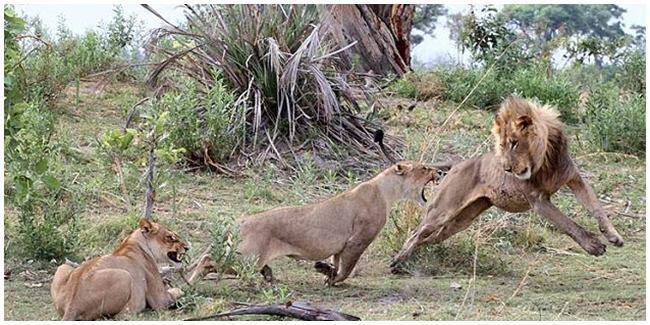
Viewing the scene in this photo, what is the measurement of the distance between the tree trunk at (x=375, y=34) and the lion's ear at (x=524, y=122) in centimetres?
633

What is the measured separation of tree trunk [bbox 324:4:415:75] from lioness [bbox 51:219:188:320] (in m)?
7.20

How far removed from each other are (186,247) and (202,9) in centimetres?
399

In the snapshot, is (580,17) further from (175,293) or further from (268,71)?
(175,293)

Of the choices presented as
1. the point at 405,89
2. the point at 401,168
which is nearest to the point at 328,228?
the point at 401,168

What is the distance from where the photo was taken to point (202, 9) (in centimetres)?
983

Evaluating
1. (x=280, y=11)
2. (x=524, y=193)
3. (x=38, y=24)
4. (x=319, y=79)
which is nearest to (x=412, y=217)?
(x=524, y=193)

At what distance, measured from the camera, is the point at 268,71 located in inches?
376

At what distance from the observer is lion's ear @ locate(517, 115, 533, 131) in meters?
6.79

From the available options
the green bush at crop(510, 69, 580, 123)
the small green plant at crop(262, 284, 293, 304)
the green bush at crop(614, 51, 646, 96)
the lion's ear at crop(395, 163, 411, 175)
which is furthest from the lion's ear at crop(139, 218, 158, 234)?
the green bush at crop(614, 51, 646, 96)

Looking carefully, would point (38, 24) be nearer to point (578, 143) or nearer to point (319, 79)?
point (319, 79)

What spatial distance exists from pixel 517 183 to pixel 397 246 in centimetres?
92

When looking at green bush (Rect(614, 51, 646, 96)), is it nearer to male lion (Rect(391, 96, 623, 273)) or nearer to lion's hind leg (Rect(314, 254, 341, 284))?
male lion (Rect(391, 96, 623, 273))

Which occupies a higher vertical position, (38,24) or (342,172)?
(38,24)

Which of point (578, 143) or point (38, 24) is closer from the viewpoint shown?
point (578, 143)
